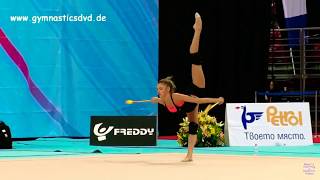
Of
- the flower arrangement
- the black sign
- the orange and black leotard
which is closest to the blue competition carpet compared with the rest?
the black sign

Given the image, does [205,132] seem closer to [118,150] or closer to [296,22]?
[118,150]

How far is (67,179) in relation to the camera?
5703 mm

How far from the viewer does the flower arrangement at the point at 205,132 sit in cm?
1115

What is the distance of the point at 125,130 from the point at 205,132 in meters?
1.34

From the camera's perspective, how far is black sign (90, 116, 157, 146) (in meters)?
11.2

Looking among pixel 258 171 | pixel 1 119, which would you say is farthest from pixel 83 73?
pixel 258 171

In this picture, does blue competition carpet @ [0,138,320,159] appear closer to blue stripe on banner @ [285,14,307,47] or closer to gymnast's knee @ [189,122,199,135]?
gymnast's knee @ [189,122,199,135]

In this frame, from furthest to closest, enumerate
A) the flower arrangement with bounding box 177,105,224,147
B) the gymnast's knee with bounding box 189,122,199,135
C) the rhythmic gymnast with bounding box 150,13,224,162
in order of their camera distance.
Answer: the flower arrangement with bounding box 177,105,224,147 < the gymnast's knee with bounding box 189,122,199,135 < the rhythmic gymnast with bounding box 150,13,224,162

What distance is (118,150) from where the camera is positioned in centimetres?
1059

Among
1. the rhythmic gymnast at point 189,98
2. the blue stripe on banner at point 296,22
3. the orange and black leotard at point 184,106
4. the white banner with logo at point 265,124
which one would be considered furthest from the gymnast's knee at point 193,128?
the blue stripe on banner at point 296,22

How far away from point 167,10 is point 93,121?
3.36 metres

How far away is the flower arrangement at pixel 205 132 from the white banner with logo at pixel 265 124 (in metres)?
0.22

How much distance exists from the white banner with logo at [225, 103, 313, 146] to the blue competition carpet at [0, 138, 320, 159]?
320 millimetres

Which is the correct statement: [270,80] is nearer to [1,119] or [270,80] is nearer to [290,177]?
[1,119]
